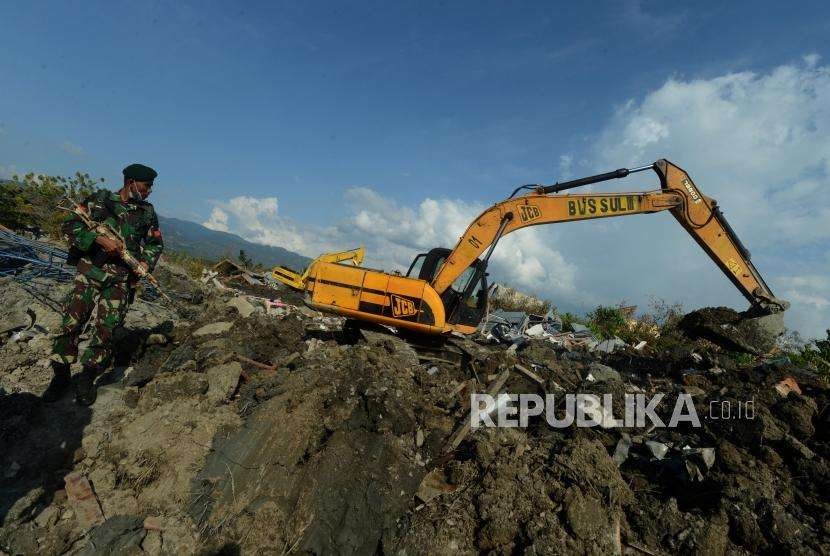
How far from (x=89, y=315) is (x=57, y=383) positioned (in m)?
0.78

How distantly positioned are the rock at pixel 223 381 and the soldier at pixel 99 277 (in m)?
1.05

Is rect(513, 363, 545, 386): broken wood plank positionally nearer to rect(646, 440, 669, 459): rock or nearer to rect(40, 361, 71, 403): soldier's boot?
rect(646, 440, 669, 459): rock

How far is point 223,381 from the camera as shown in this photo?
4.76 m

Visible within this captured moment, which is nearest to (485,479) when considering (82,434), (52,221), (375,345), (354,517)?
(354,517)

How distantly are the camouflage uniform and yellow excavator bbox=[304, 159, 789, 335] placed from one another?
253 cm

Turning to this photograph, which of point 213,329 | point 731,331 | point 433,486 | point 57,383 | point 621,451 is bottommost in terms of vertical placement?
point 433,486

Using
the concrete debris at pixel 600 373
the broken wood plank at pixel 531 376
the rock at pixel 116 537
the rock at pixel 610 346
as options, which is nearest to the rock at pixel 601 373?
the concrete debris at pixel 600 373

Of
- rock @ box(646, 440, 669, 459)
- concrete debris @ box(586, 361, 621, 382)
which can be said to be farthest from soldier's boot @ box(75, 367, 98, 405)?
concrete debris @ box(586, 361, 621, 382)

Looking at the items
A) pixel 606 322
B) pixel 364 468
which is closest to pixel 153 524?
pixel 364 468

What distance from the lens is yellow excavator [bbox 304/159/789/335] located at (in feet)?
21.0

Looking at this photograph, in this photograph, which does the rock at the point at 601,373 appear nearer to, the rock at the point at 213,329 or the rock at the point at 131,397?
the rock at the point at 213,329

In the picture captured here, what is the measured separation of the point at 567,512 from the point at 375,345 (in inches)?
141

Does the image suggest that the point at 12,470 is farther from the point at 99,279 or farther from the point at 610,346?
the point at 610,346

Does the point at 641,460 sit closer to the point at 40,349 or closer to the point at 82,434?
the point at 82,434
